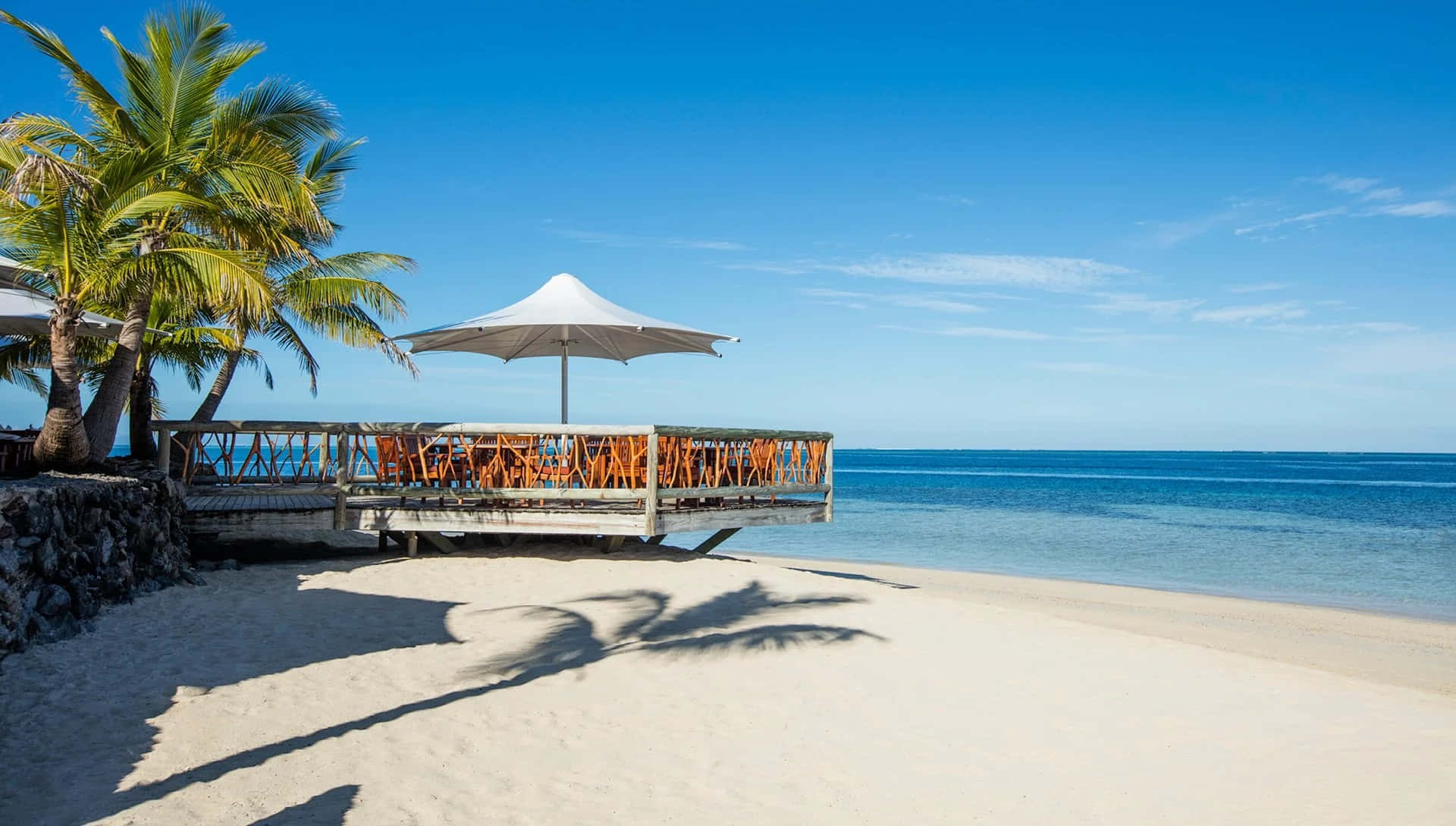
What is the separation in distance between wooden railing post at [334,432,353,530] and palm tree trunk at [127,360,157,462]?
18.4 ft

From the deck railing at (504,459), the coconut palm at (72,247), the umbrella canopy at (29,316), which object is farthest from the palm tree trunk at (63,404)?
the deck railing at (504,459)

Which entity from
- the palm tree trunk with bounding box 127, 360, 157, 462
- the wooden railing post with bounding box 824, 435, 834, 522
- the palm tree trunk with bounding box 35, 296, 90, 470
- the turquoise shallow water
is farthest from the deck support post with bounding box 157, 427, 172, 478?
the turquoise shallow water

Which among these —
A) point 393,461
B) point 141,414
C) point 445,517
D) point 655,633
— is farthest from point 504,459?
point 141,414

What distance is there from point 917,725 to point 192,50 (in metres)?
9.95

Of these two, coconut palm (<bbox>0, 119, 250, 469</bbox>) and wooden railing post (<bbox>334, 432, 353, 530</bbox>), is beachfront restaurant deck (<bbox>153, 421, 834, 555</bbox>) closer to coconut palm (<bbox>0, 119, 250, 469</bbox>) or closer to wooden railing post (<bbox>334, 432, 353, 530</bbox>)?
wooden railing post (<bbox>334, 432, 353, 530</bbox>)

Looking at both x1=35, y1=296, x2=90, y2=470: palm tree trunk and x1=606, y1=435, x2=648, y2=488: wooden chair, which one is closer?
x1=35, y1=296, x2=90, y2=470: palm tree trunk

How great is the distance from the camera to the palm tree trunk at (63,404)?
28.0ft

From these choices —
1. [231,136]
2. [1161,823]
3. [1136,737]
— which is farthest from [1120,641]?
[231,136]

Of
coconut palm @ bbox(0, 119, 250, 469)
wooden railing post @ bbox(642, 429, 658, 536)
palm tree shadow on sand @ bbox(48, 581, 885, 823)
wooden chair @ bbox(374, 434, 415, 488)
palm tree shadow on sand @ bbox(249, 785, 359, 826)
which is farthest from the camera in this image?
wooden chair @ bbox(374, 434, 415, 488)

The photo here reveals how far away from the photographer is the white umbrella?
10.8m

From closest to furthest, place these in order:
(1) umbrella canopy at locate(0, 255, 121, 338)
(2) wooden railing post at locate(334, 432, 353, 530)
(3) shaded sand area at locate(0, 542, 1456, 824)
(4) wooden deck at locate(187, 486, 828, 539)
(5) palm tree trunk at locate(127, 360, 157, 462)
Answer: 1. (3) shaded sand area at locate(0, 542, 1456, 824)
2. (1) umbrella canopy at locate(0, 255, 121, 338)
3. (4) wooden deck at locate(187, 486, 828, 539)
4. (2) wooden railing post at locate(334, 432, 353, 530)
5. (5) palm tree trunk at locate(127, 360, 157, 462)

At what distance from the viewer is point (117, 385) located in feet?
32.7

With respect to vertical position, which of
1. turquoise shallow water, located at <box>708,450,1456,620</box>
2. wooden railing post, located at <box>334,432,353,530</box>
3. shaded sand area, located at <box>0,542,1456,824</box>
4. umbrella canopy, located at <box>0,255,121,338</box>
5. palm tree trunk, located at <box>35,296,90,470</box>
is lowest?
turquoise shallow water, located at <box>708,450,1456,620</box>

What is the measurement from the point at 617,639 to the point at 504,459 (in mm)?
3638
